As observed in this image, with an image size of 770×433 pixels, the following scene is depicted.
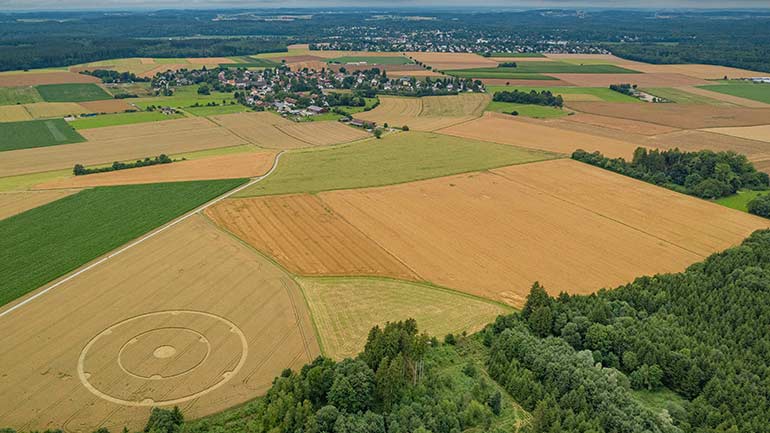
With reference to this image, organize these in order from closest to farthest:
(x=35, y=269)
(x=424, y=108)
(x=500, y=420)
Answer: (x=500, y=420), (x=35, y=269), (x=424, y=108)

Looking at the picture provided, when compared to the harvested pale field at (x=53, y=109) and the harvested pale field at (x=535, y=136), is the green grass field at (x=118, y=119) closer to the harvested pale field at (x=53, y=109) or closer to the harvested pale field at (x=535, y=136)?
the harvested pale field at (x=53, y=109)

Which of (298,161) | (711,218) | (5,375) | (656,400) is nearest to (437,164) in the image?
(298,161)

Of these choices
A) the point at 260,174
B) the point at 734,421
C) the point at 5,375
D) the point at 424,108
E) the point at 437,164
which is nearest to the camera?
the point at 734,421

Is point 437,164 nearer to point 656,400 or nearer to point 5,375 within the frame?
point 656,400

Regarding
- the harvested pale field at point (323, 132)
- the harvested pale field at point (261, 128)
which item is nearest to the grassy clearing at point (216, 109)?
the harvested pale field at point (261, 128)

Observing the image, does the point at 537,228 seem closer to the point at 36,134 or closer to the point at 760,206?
the point at 760,206

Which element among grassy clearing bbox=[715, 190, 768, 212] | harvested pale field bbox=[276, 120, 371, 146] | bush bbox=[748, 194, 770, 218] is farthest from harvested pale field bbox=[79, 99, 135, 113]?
bush bbox=[748, 194, 770, 218]

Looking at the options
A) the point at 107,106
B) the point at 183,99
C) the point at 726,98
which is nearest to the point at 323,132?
the point at 183,99
